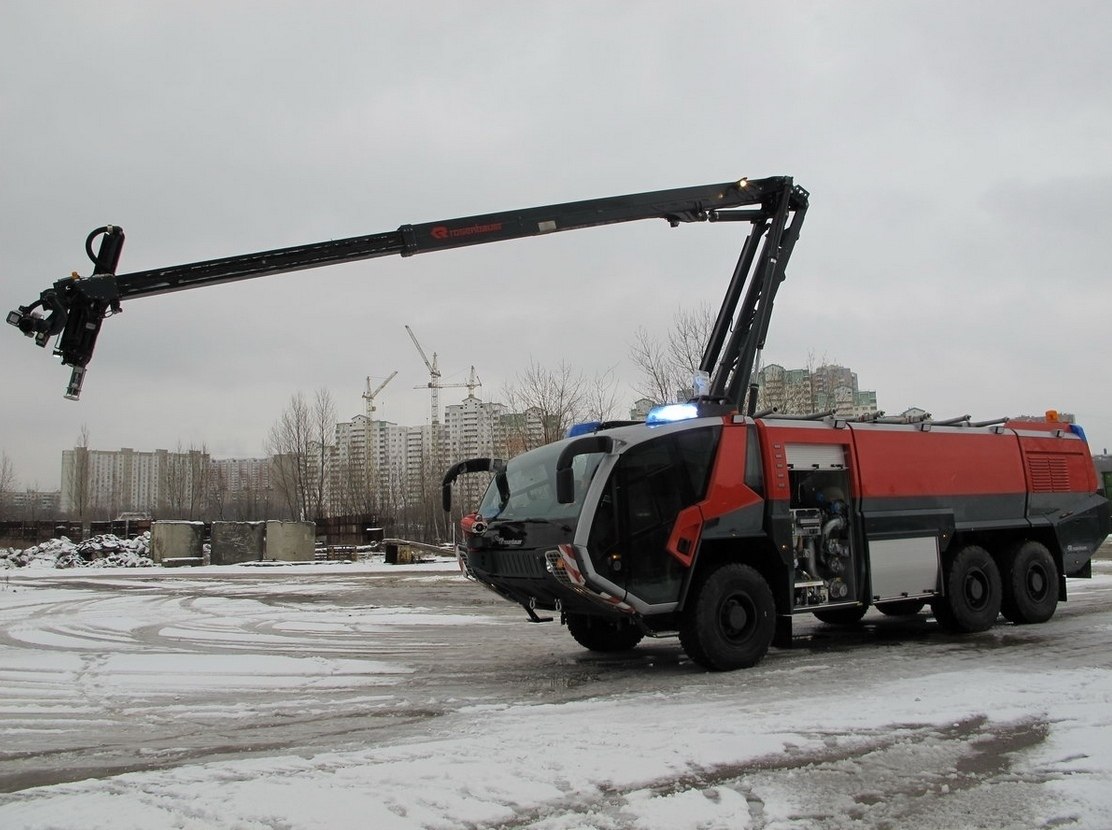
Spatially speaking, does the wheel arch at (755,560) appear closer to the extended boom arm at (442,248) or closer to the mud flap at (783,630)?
the mud flap at (783,630)

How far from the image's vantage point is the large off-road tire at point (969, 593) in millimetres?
9711

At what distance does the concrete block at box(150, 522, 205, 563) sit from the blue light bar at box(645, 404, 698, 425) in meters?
29.4

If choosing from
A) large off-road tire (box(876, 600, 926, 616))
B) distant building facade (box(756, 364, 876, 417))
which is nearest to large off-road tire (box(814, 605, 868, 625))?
large off-road tire (box(876, 600, 926, 616))

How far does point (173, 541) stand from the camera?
1294 inches

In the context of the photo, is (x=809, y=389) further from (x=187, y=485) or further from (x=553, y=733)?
(x=187, y=485)

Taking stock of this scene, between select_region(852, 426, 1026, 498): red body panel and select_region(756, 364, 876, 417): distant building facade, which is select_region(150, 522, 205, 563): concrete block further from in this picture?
select_region(852, 426, 1026, 498): red body panel

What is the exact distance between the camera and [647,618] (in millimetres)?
7664

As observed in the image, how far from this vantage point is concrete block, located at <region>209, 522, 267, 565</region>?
32.7m

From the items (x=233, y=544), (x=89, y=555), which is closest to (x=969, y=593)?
(x=233, y=544)

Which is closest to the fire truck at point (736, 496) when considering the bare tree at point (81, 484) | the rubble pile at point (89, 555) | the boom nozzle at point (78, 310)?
the boom nozzle at point (78, 310)

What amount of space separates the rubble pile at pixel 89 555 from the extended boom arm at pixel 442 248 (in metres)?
27.2

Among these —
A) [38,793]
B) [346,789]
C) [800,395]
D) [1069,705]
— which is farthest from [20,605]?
[800,395]

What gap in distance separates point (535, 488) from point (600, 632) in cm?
234

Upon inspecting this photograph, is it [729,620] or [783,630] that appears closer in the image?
[729,620]
